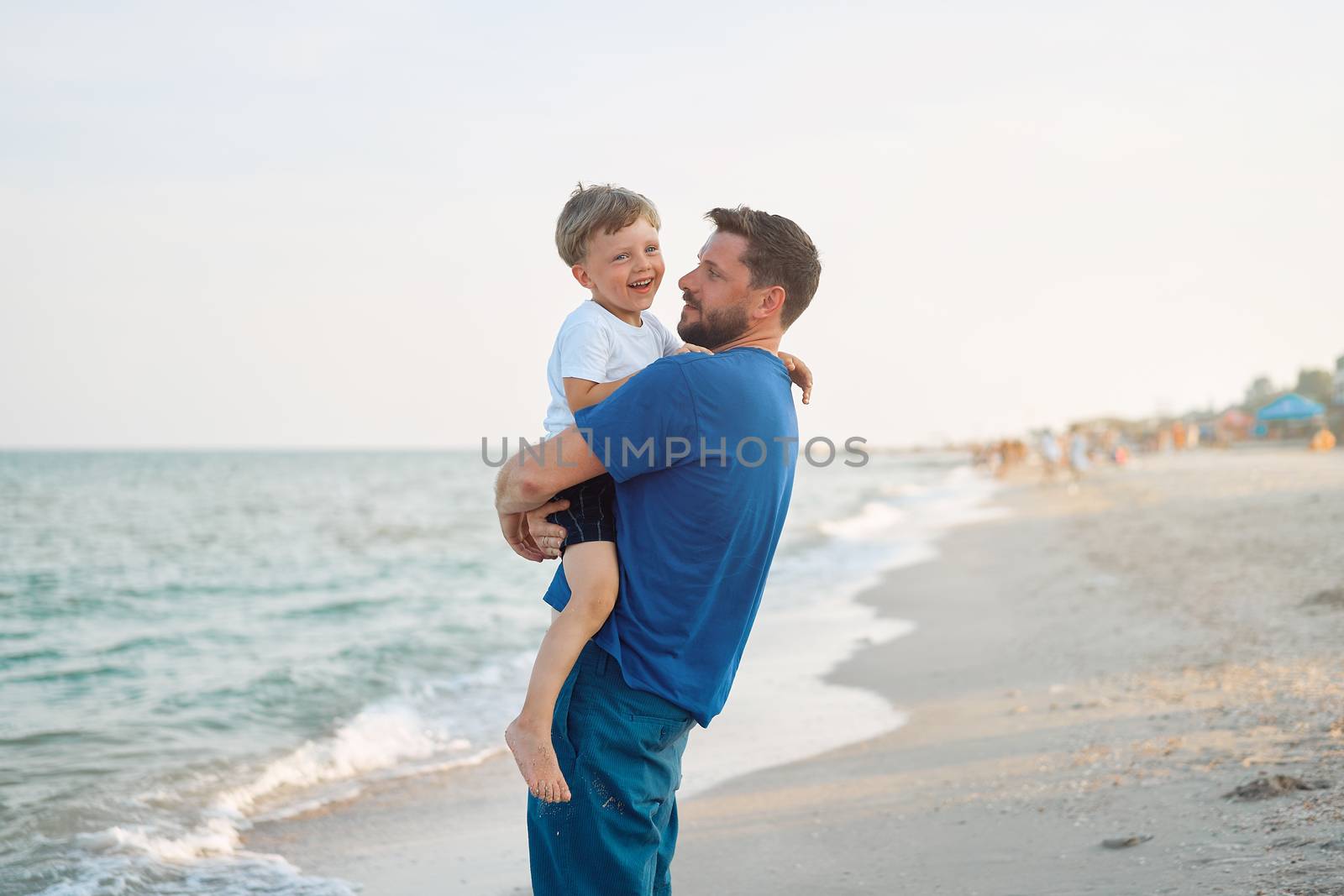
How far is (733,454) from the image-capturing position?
7.12ft

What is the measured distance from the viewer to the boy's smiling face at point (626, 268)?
2.63 m

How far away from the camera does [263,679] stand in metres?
9.43

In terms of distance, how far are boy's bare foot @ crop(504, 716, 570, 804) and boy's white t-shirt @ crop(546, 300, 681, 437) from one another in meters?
0.68

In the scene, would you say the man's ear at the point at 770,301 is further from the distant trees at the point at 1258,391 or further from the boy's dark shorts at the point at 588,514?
the distant trees at the point at 1258,391

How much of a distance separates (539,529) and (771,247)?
80 cm

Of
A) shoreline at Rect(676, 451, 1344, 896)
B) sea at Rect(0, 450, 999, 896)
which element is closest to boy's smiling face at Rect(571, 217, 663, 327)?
shoreline at Rect(676, 451, 1344, 896)

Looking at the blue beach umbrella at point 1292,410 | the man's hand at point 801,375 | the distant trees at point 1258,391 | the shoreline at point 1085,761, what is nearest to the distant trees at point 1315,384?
the distant trees at point 1258,391

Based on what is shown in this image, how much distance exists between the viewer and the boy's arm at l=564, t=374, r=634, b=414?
7.97 ft

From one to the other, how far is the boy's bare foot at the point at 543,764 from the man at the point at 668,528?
0.05 meters

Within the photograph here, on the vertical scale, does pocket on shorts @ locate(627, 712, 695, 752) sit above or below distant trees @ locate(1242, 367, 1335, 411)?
below

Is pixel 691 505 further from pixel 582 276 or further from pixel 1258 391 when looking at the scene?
pixel 1258 391

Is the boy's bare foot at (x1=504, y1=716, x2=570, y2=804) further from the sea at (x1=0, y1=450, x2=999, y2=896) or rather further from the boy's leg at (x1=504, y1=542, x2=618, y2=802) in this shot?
the sea at (x1=0, y1=450, x2=999, y2=896)

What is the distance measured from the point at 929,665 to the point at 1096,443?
163 feet

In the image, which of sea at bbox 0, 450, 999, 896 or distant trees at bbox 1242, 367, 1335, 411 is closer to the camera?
sea at bbox 0, 450, 999, 896
